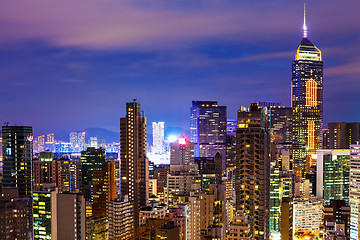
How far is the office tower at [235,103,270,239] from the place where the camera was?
83.6 feet

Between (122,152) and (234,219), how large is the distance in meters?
15.8

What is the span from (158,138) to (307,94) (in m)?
29.1

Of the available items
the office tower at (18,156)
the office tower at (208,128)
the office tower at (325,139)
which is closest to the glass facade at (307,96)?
the office tower at (325,139)

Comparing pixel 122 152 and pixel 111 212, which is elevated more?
pixel 122 152

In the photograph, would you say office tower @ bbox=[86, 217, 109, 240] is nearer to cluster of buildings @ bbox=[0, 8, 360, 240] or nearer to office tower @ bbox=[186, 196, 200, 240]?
A: cluster of buildings @ bbox=[0, 8, 360, 240]

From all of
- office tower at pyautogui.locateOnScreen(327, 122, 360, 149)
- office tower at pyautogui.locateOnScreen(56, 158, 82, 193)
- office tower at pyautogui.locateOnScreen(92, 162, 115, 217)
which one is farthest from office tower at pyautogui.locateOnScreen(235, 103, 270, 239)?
office tower at pyautogui.locateOnScreen(327, 122, 360, 149)

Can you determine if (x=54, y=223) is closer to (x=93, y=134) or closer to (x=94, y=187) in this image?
(x=94, y=187)

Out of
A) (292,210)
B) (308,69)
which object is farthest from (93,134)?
(292,210)

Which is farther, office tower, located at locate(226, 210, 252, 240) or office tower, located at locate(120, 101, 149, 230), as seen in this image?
office tower, located at locate(120, 101, 149, 230)

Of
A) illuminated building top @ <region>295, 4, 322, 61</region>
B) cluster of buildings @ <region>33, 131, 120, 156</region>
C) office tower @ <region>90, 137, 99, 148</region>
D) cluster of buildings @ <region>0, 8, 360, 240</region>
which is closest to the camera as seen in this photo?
cluster of buildings @ <region>0, 8, 360, 240</region>

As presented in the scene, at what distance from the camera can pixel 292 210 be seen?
104 ft

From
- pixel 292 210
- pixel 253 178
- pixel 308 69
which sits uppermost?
pixel 308 69

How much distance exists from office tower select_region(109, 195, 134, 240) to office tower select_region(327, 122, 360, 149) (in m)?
41.8

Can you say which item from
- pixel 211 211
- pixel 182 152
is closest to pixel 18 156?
pixel 211 211
